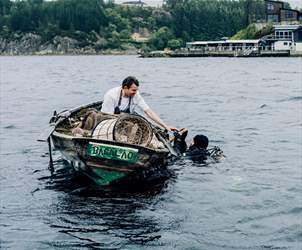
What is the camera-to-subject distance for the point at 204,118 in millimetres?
33938

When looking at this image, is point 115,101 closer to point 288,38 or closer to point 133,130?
point 133,130

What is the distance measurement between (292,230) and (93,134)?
18.6 feet

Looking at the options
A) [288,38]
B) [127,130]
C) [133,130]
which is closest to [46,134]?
[127,130]

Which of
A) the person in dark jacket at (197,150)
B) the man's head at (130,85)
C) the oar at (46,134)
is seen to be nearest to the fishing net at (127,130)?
the man's head at (130,85)

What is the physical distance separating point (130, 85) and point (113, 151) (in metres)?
2.46

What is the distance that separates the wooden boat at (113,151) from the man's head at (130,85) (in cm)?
77

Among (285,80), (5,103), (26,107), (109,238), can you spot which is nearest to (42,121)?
(26,107)

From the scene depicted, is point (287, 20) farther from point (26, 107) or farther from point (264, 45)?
point (26, 107)

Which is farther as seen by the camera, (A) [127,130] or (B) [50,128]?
(B) [50,128]

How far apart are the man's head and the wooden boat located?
2.54 ft

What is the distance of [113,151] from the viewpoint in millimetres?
15086

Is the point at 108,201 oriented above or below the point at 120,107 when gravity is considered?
below

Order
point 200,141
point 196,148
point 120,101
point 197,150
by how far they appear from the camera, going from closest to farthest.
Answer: point 120,101 < point 200,141 < point 197,150 < point 196,148

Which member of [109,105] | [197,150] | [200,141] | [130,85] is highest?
[130,85]
